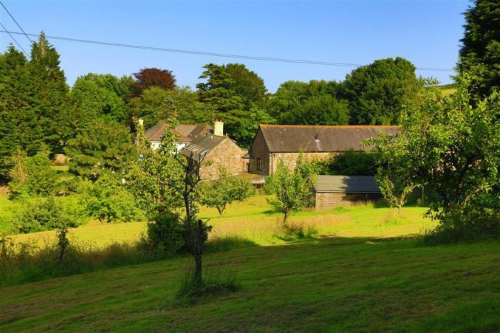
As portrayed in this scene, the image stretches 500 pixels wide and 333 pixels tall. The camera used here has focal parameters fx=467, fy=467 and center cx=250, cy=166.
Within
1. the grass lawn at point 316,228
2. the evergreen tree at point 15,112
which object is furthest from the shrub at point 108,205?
the evergreen tree at point 15,112

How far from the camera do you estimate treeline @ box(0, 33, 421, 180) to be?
6088 cm

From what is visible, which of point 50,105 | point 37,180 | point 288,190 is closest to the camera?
point 288,190

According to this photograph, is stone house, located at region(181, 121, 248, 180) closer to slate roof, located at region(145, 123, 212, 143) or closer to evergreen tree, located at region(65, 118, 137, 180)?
evergreen tree, located at region(65, 118, 137, 180)

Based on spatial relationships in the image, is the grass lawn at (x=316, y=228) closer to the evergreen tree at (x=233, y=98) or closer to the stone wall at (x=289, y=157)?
the stone wall at (x=289, y=157)

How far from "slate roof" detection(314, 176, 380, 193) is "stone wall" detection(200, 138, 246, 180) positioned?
60.7 feet

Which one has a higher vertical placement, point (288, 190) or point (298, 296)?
point (288, 190)

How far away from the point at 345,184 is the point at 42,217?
26525 mm

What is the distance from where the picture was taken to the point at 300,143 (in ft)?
194

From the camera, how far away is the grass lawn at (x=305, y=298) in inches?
279

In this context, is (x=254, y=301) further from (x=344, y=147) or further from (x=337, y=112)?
(x=337, y=112)

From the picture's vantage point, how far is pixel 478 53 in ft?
93.1

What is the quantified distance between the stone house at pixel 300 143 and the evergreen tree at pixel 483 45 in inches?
1138

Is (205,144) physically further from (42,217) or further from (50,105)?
(42,217)

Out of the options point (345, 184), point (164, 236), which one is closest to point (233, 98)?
point (345, 184)
